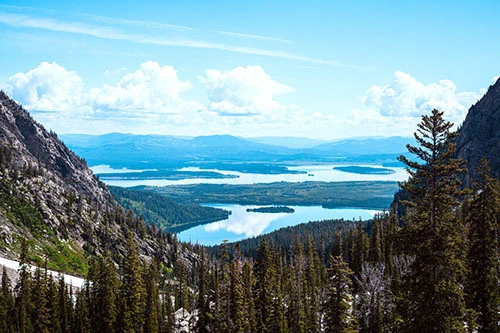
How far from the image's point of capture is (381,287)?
6203 centimetres

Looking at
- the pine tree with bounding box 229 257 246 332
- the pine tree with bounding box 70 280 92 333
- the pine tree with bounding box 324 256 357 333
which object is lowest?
the pine tree with bounding box 70 280 92 333

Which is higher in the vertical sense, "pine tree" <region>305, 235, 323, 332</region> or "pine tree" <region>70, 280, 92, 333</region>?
"pine tree" <region>305, 235, 323, 332</region>

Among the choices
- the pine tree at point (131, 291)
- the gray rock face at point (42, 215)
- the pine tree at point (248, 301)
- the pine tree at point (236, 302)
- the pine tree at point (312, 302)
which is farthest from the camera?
the gray rock face at point (42, 215)

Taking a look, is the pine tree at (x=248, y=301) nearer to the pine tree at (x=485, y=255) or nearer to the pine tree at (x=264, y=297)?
the pine tree at (x=264, y=297)

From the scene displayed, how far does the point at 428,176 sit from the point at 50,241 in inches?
5375

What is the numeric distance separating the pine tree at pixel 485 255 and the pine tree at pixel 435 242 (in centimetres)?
956

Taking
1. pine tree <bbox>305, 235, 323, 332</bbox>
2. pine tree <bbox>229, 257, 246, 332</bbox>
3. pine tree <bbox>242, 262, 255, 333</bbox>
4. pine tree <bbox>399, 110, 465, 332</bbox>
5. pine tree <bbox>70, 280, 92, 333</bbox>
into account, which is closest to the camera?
pine tree <bbox>399, 110, 465, 332</bbox>

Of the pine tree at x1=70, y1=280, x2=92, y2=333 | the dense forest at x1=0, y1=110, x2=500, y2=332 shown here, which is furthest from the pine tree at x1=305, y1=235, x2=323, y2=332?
the pine tree at x1=70, y1=280, x2=92, y2=333

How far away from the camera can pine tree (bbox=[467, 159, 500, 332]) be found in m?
37.8

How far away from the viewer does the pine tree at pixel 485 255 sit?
124 ft

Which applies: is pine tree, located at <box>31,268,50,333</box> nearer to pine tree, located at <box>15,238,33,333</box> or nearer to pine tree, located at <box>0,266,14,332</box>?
pine tree, located at <box>15,238,33,333</box>

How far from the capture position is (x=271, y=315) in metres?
63.3

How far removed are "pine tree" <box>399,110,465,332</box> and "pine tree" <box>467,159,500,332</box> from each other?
956cm

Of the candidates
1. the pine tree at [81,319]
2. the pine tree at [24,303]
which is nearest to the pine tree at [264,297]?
the pine tree at [81,319]
